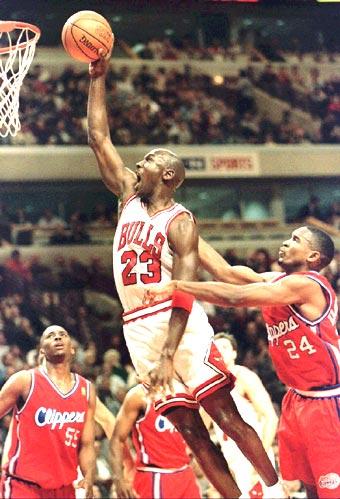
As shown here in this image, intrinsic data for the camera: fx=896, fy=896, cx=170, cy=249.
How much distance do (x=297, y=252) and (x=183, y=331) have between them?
1.04 m

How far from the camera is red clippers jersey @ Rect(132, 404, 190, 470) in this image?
22.9ft

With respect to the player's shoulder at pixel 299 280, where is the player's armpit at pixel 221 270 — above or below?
above

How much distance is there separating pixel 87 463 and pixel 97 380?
4836 mm

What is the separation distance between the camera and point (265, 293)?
196 inches

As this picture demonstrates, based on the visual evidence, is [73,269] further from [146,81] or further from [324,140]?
[324,140]

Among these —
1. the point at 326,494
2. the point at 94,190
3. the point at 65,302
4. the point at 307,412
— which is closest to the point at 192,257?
the point at 307,412

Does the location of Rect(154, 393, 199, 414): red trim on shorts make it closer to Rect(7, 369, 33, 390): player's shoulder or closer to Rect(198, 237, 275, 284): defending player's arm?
Rect(198, 237, 275, 284): defending player's arm

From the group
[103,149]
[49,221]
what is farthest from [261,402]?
[49,221]

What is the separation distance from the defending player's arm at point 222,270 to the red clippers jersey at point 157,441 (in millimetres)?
1667

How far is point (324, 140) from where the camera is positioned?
617 inches

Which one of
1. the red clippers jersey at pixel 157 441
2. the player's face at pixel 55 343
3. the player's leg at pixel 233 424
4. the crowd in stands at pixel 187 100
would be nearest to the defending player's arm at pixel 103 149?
the player's leg at pixel 233 424

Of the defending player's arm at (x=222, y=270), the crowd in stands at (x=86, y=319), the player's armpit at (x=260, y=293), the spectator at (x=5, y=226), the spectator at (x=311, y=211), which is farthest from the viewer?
the spectator at (x=311, y=211)

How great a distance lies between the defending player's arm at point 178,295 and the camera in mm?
4543

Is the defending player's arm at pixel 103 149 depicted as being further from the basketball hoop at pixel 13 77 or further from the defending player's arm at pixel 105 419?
the defending player's arm at pixel 105 419
